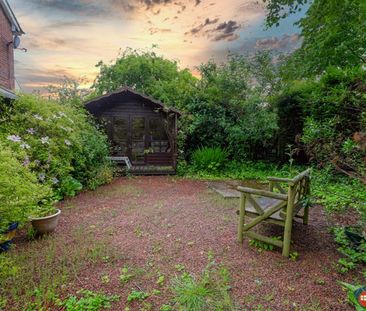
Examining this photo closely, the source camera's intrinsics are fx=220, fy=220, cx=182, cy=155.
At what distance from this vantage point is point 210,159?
868cm

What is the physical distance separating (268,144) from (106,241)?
7986 mm

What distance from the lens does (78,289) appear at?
232 cm

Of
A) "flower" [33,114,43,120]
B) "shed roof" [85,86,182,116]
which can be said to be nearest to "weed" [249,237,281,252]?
"flower" [33,114,43,120]

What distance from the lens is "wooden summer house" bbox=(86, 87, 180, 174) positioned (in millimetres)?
8961

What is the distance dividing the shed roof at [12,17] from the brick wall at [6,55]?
0.16 metres

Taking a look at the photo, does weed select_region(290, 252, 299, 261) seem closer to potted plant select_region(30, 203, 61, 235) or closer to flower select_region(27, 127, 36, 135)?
potted plant select_region(30, 203, 61, 235)

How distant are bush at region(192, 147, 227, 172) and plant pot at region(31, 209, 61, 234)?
597 cm

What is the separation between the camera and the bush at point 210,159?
8.67 m

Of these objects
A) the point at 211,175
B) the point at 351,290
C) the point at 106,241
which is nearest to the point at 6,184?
the point at 106,241

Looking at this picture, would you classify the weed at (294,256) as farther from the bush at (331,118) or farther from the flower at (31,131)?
the flower at (31,131)

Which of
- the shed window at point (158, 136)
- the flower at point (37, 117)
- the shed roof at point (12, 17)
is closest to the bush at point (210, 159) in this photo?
the shed window at point (158, 136)

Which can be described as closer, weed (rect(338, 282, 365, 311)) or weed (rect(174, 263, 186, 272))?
weed (rect(338, 282, 365, 311))

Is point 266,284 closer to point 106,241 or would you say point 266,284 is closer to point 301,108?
point 106,241

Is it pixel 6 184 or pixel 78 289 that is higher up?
pixel 6 184
